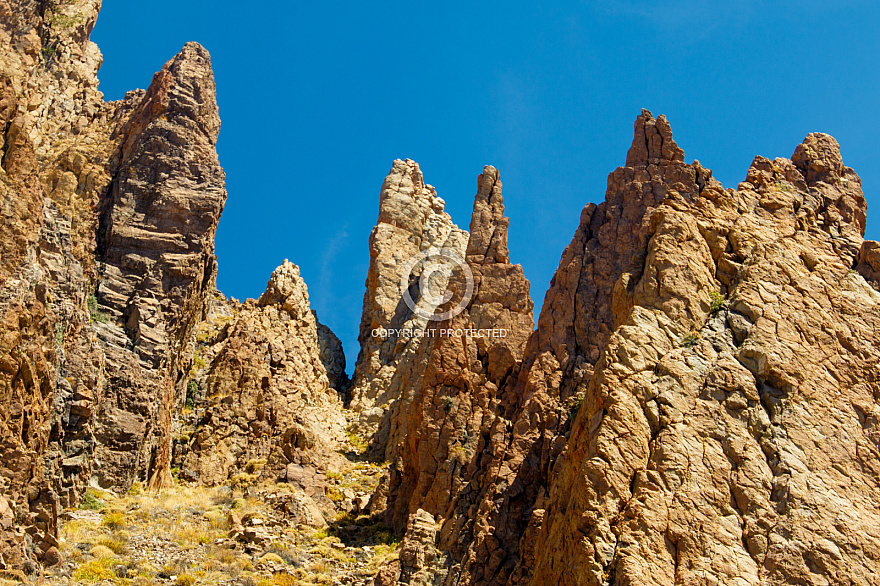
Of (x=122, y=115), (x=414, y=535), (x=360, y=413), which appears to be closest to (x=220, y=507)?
(x=414, y=535)

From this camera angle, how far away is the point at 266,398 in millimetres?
57094

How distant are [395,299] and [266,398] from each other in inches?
758

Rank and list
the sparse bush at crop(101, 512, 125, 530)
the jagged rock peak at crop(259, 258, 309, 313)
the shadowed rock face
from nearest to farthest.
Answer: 1. the sparse bush at crop(101, 512, 125, 530)
2. the shadowed rock face
3. the jagged rock peak at crop(259, 258, 309, 313)

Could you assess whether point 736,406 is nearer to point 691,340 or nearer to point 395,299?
point 691,340

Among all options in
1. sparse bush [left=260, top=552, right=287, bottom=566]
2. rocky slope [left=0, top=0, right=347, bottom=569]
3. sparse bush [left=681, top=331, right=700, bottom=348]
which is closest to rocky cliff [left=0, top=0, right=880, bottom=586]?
rocky slope [left=0, top=0, right=347, bottom=569]

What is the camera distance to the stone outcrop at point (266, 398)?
164 feet

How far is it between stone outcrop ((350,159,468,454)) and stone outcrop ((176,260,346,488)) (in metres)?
2.49

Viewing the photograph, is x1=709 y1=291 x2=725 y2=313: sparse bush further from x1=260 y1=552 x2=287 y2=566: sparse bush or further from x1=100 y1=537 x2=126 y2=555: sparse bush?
x1=100 y1=537 x2=126 y2=555: sparse bush

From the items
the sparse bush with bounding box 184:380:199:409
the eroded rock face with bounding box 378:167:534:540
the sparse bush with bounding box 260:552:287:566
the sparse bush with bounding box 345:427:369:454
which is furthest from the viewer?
the sparse bush with bounding box 345:427:369:454

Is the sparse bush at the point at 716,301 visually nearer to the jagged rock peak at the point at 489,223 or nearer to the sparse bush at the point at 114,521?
the jagged rock peak at the point at 489,223

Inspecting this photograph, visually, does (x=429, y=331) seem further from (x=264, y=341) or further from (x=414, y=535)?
(x=414, y=535)

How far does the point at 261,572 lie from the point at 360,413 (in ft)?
78.2

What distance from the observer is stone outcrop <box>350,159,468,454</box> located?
61438 millimetres

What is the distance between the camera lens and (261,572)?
1561 inches
